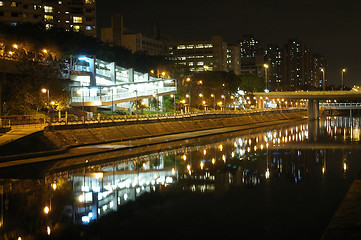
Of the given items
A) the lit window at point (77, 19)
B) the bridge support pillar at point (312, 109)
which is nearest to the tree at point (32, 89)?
the bridge support pillar at point (312, 109)

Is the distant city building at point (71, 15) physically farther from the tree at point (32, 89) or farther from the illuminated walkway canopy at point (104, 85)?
the tree at point (32, 89)

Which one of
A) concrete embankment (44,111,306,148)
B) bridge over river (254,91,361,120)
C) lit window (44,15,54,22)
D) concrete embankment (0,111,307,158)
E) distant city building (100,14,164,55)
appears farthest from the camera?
distant city building (100,14,164,55)

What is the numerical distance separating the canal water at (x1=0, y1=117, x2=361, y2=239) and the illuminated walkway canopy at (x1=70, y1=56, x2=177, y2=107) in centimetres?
3990

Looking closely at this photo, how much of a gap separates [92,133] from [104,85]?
32723mm

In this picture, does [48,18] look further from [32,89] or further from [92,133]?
[92,133]

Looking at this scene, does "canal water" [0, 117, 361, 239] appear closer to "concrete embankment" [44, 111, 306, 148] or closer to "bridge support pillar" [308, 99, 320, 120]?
"concrete embankment" [44, 111, 306, 148]

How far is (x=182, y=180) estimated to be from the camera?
2314 cm

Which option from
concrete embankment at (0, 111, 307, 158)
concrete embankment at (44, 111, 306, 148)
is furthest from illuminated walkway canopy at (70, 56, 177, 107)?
concrete embankment at (0, 111, 307, 158)

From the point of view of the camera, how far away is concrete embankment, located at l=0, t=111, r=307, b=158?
3319 centimetres

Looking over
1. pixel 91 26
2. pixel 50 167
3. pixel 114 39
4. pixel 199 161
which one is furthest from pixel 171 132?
pixel 114 39

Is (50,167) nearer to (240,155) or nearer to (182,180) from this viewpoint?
(182,180)

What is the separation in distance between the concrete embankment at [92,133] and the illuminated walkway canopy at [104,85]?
835 centimetres

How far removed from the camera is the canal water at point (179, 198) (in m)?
13.9

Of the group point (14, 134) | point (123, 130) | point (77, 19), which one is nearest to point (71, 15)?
point (77, 19)
